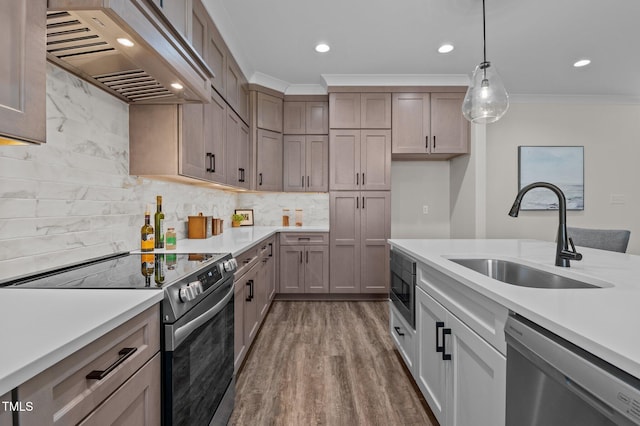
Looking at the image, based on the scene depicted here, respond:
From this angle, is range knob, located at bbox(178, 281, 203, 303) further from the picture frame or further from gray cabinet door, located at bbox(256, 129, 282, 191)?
the picture frame

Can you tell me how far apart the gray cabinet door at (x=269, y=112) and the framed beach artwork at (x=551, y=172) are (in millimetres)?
3383

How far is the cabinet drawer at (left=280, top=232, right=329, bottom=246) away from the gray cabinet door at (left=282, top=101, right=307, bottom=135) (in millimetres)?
1323

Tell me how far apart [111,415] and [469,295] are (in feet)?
3.95

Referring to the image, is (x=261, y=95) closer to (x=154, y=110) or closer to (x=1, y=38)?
(x=154, y=110)

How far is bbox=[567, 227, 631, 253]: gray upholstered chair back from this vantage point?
2.24 m

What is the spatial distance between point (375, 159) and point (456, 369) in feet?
9.43

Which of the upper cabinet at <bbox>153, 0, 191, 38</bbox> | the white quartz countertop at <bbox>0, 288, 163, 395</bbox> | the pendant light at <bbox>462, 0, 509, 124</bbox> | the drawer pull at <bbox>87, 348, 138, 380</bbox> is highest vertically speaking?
the upper cabinet at <bbox>153, 0, 191, 38</bbox>

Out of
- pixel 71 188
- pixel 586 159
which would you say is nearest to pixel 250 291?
pixel 71 188

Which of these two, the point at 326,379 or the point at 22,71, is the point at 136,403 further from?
the point at 326,379

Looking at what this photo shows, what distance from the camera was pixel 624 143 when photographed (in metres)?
4.43

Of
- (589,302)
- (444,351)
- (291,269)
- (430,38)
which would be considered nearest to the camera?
(589,302)

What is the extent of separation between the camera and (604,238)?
2.30 m

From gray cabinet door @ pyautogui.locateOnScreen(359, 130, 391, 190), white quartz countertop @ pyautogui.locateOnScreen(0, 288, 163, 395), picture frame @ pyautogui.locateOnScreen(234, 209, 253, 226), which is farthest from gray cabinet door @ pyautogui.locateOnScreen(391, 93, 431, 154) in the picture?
white quartz countertop @ pyautogui.locateOnScreen(0, 288, 163, 395)

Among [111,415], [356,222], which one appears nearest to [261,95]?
[356,222]
